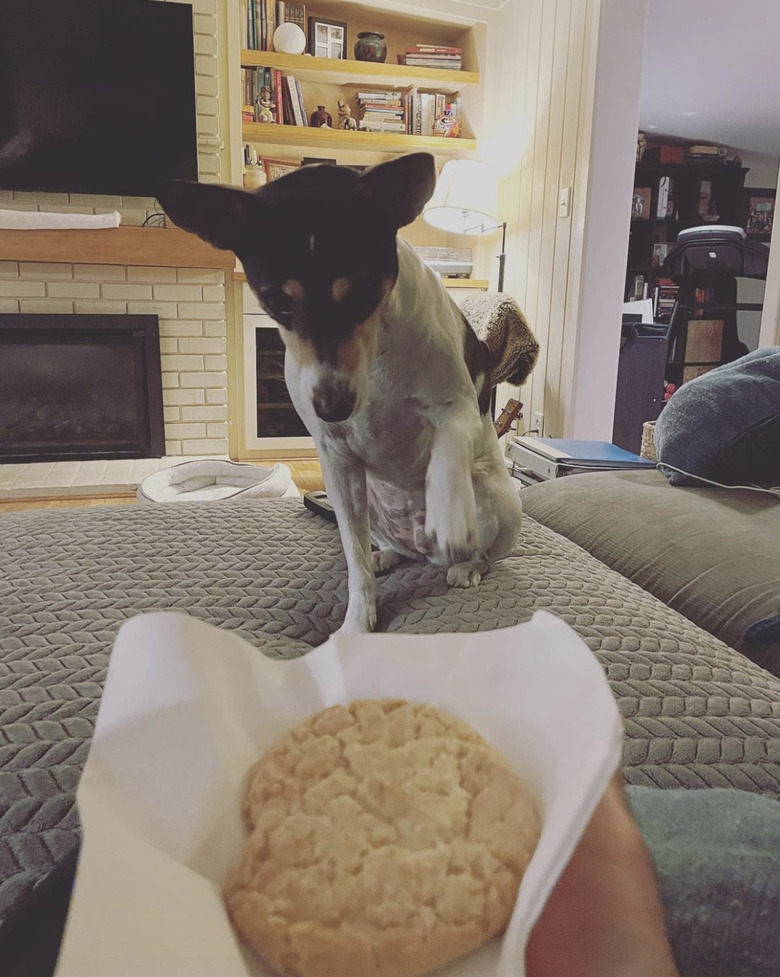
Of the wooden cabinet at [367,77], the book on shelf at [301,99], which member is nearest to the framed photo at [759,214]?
the wooden cabinet at [367,77]

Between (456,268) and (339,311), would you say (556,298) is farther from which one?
(339,311)

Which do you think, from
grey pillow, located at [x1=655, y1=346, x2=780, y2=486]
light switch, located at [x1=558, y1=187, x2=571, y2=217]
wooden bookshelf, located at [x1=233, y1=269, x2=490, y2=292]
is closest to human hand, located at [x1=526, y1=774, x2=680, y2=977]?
grey pillow, located at [x1=655, y1=346, x2=780, y2=486]

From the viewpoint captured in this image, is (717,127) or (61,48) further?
(717,127)

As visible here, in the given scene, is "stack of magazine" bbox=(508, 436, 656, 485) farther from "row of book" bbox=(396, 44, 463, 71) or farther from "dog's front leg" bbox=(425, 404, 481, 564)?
"row of book" bbox=(396, 44, 463, 71)

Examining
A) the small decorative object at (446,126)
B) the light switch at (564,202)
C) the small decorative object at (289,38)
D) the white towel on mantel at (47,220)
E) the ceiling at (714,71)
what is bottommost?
the white towel on mantel at (47,220)

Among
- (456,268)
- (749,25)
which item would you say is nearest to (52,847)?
(456,268)

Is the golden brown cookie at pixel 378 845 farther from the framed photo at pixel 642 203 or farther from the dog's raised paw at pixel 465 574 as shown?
the framed photo at pixel 642 203
